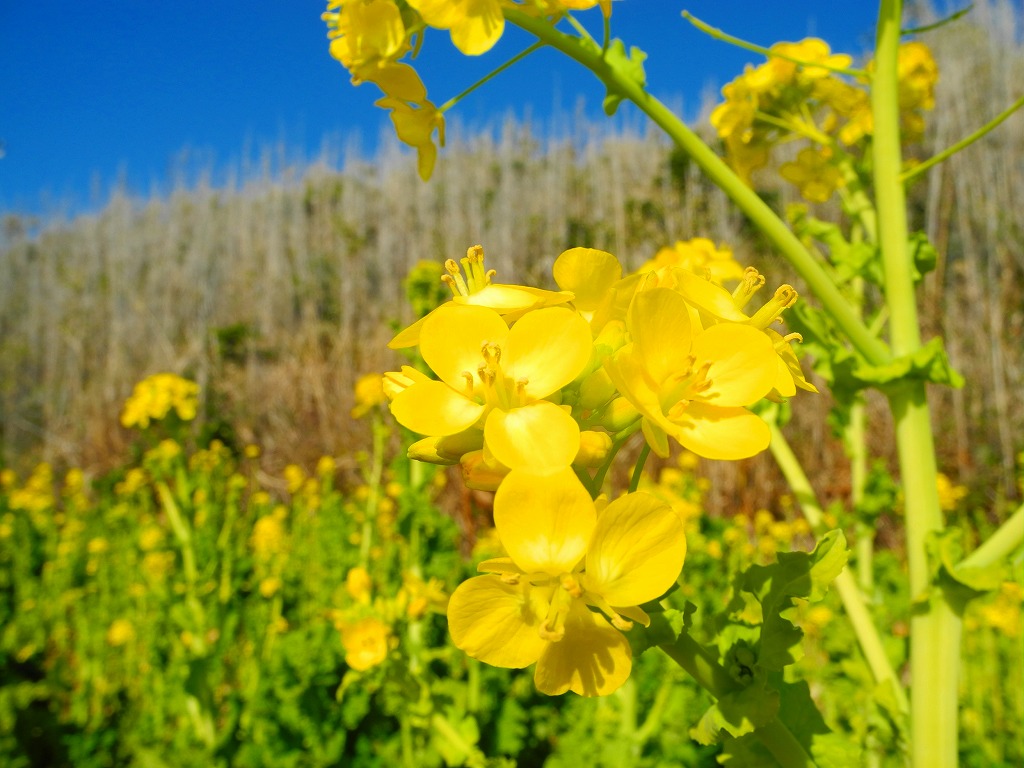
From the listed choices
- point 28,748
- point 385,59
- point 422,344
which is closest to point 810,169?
point 385,59

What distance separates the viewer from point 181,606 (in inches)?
102

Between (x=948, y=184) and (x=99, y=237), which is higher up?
(x=99, y=237)

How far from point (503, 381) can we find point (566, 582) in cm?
17

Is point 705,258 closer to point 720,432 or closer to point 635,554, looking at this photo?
point 720,432

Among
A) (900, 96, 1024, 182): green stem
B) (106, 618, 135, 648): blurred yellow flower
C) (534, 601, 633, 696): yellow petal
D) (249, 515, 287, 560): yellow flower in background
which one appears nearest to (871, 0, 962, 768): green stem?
(900, 96, 1024, 182): green stem

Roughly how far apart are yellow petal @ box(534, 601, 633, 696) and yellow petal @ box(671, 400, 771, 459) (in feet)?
0.52

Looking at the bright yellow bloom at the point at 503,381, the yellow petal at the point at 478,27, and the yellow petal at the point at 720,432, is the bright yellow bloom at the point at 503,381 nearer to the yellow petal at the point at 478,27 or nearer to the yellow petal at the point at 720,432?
the yellow petal at the point at 720,432

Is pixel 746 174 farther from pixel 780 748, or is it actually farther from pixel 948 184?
pixel 948 184

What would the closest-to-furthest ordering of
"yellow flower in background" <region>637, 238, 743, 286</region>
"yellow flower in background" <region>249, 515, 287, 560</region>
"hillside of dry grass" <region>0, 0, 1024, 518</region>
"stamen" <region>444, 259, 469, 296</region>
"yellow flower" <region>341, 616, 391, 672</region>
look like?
"stamen" <region>444, 259, 469, 296</region> → "yellow flower in background" <region>637, 238, 743, 286</region> → "yellow flower" <region>341, 616, 391, 672</region> → "yellow flower in background" <region>249, 515, 287, 560</region> → "hillside of dry grass" <region>0, 0, 1024, 518</region>

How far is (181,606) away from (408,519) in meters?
1.07

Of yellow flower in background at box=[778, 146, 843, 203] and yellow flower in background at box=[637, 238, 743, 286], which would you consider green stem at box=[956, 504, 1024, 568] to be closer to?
yellow flower in background at box=[637, 238, 743, 286]

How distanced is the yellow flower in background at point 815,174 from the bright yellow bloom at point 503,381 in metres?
1.12

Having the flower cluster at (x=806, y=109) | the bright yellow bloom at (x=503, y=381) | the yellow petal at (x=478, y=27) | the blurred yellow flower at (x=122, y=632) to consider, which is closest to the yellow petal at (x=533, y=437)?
the bright yellow bloom at (x=503, y=381)

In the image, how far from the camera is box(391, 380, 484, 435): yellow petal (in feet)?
1.89
